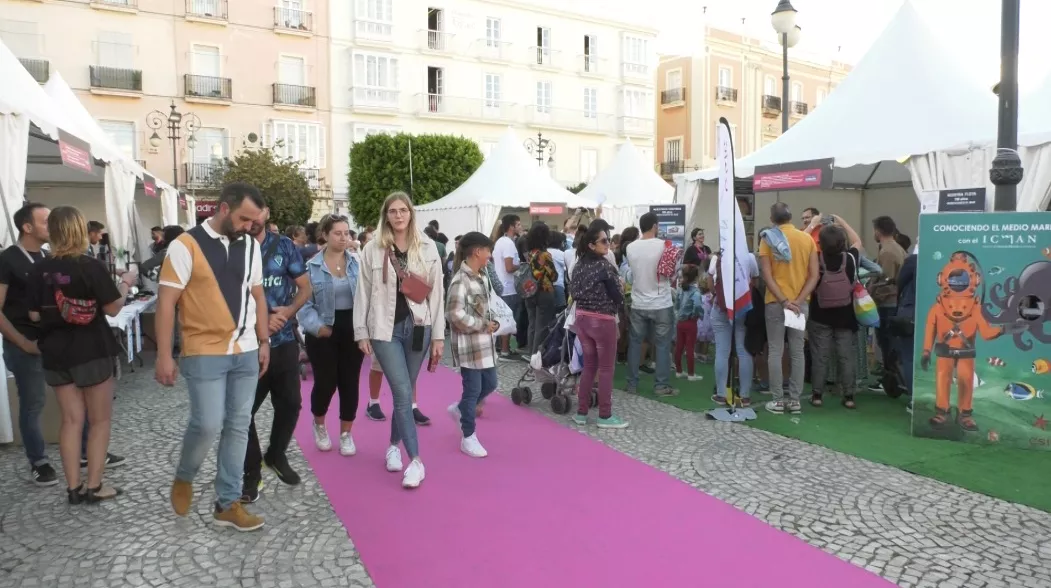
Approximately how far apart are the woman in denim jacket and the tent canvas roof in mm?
6429

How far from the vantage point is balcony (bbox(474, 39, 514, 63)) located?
3297 centimetres

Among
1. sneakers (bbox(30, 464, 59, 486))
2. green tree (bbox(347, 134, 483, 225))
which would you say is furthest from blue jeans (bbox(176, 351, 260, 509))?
green tree (bbox(347, 134, 483, 225))

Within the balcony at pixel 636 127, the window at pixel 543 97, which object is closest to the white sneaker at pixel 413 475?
the window at pixel 543 97

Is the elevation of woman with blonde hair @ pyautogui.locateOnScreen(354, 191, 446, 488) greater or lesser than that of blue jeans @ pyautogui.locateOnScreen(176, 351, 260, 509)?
greater

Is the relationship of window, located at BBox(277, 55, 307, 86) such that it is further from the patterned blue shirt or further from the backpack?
the patterned blue shirt

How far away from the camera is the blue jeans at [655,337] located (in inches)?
271

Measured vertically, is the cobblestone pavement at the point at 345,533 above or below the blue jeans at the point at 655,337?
below

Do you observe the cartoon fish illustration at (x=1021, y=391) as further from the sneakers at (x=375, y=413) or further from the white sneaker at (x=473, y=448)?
the sneakers at (x=375, y=413)

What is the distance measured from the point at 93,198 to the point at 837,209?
15157mm

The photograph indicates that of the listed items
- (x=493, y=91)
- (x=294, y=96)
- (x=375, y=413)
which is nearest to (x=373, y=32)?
(x=294, y=96)

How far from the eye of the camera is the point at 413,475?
4.38 m

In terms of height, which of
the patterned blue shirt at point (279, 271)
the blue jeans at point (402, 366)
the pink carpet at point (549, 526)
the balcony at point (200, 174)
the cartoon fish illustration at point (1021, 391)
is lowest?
the pink carpet at point (549, 526)

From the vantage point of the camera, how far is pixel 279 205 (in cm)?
2370

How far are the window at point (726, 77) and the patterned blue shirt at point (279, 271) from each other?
36.8 metres
